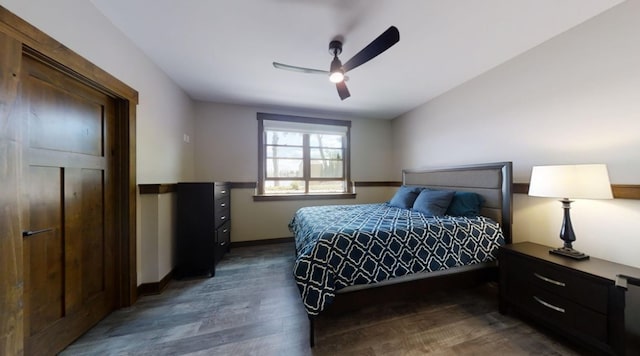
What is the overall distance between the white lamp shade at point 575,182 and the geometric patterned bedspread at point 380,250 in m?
0.62

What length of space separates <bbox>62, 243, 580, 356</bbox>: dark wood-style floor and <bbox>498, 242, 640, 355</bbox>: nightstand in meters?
0.17

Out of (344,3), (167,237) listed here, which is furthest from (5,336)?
(344,3)

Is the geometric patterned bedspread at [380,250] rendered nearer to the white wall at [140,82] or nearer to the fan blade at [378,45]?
the fan blade at [378,45]

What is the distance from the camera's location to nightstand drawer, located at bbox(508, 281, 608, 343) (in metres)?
1.30

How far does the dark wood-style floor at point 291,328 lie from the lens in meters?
1.44

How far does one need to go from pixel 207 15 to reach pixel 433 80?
8.67ft

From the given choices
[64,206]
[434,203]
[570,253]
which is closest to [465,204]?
[434,203]

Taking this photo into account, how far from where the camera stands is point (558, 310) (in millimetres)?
1464

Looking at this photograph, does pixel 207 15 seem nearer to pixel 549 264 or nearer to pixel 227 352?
pixel 227 352

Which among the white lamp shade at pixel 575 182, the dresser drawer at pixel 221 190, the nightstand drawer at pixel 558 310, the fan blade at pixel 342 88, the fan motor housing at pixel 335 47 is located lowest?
the nightstand drawer at pixel 558 310

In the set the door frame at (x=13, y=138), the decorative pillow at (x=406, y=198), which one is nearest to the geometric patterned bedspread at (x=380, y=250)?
the decorative pillow at (x=406, y=198)

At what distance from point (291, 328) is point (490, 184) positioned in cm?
249

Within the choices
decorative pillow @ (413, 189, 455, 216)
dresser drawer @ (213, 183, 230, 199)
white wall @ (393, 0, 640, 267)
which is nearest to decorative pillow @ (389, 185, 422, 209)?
decorative pillow @ (413, 189, 455, 216)

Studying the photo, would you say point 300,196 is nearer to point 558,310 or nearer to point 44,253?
point 44,253
